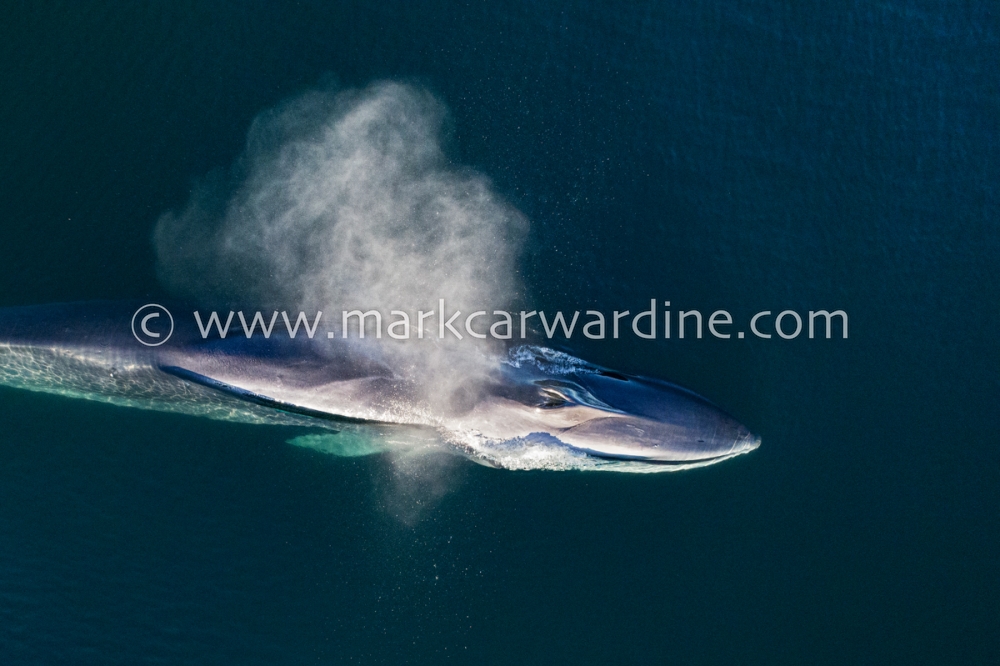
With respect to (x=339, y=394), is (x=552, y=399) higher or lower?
higher

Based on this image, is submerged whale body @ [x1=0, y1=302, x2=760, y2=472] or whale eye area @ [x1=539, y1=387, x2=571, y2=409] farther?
whale eye area @ [x1=539, y1=387, x2=571, y2=409]

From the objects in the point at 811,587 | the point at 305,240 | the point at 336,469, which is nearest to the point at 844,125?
the point at 811,587

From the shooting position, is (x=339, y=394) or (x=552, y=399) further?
(x=552, y=399)

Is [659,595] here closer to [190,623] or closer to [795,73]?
[190,623]

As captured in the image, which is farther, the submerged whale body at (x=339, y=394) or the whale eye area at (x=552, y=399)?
the whale eye area at (x=552, y=399)
